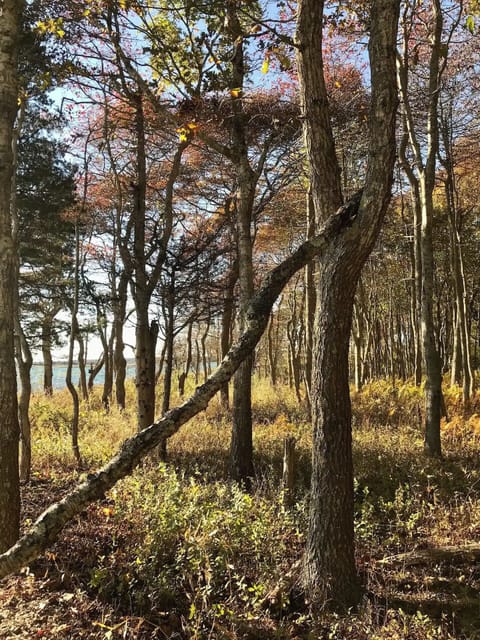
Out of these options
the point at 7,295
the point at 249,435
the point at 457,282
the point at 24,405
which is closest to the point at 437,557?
the point at 249,435

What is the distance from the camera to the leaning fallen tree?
7.23 ft

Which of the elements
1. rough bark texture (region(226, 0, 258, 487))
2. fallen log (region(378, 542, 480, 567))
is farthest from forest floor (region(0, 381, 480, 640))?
rough bark texture (region(226, 0, 258, 487))

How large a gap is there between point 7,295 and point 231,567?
3.01 m

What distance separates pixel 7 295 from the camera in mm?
3967

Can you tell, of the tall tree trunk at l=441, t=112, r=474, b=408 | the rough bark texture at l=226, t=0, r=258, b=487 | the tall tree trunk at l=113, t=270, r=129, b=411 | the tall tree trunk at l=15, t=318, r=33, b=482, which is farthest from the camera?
the tall tree trunk at l=113, t=270, r=129, b=411

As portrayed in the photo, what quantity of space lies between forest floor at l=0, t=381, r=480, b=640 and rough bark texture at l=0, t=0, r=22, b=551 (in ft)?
2.11

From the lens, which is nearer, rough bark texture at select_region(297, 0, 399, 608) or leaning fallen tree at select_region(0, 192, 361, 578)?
leaning fallen tree at select_region(0, 192, 361, 578)

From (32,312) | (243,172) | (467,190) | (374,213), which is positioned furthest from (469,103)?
(32,312)

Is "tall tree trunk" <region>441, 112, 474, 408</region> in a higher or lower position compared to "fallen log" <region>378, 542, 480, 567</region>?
higher

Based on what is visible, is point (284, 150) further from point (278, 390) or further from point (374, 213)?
point (278, 390)

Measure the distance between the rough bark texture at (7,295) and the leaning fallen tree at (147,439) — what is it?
185cm

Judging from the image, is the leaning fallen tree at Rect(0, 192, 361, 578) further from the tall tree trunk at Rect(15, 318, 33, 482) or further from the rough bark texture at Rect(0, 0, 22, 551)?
the tall tree trunk at Rect(15, 318, 33, 482)

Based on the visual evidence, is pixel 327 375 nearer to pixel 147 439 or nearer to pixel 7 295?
pixel 147 439

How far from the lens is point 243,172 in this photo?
686cm
